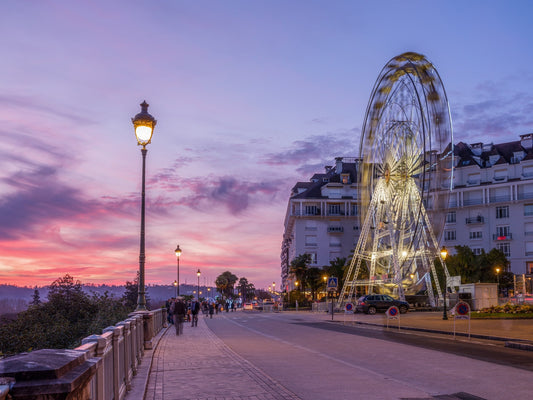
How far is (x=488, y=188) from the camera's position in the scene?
3511 inches

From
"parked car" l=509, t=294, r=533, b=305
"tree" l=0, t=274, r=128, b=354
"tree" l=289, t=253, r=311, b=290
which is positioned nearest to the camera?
"tree" l=0, t=274, r=128, b=354

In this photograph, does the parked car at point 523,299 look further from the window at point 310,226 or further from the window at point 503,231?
the window at point 310,226

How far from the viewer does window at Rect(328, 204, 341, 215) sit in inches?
4203

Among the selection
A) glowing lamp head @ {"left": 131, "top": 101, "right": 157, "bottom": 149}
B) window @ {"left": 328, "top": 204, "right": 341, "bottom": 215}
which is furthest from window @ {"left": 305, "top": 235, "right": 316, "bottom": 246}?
glowing lamp head @ {"left": 131, "top": 101, "right": 157, "bottom": 149}

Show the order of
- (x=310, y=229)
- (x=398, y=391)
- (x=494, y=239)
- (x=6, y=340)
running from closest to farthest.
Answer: (x=398, y=391) < (x=6, y=340) < (x=494, y=239) < (x=310, y=229)

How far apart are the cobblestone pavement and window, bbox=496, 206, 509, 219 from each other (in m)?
79.9

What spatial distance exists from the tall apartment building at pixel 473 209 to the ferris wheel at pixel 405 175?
35292 millimetres

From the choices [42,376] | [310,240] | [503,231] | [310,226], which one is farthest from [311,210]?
[42,376]

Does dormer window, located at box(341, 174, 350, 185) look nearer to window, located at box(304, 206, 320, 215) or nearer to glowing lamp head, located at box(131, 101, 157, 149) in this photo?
window, located at box(304, 206, 320, 215)

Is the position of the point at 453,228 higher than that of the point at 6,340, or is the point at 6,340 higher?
the point at 453,228

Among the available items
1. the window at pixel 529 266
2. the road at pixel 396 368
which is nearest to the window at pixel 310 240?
the window at pixel 529 266

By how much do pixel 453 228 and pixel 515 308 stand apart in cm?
5979

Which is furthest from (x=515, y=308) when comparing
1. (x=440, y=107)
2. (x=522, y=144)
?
(x=522, y=144)

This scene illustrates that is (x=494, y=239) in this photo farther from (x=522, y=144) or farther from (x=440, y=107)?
(x=440, y=107)
